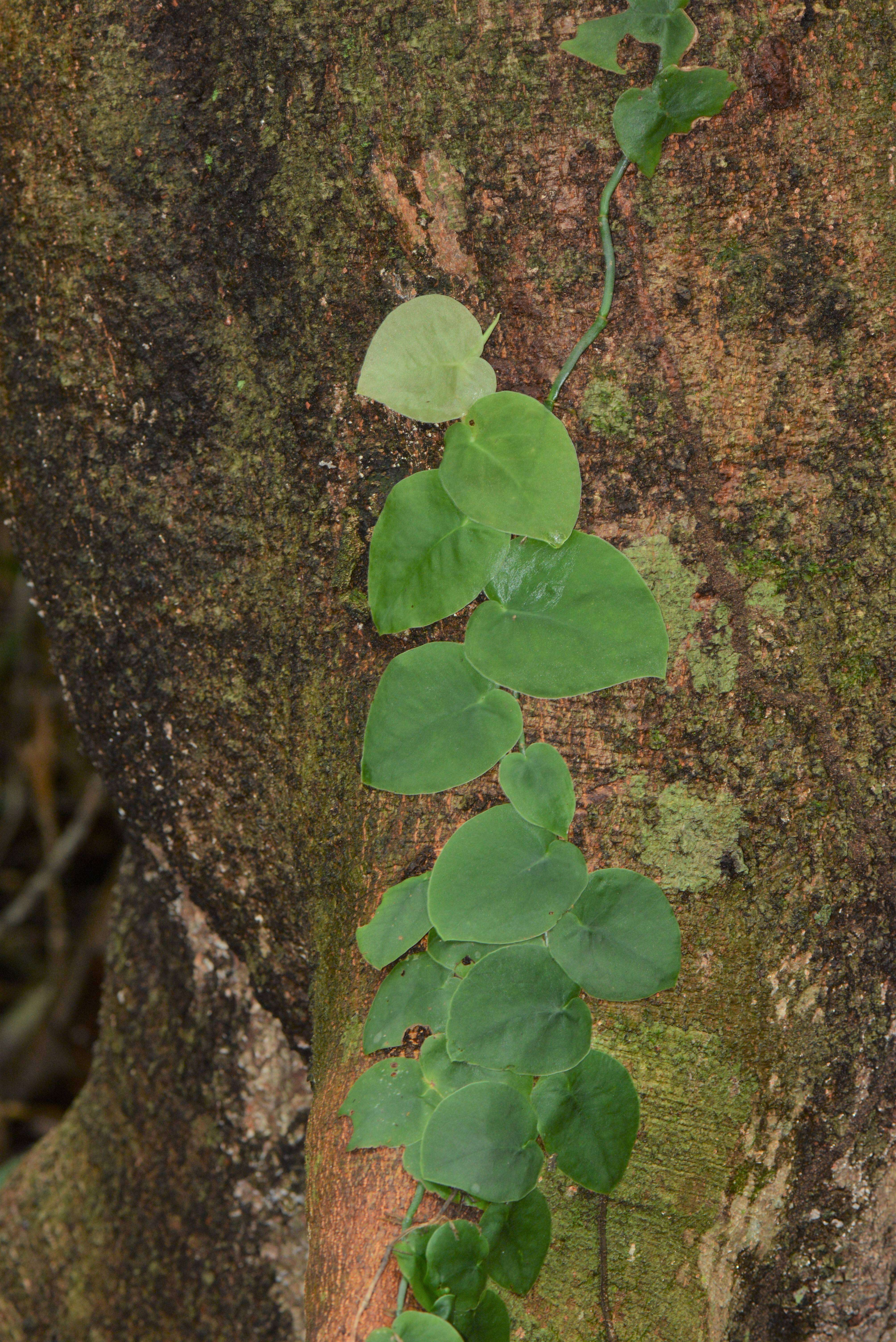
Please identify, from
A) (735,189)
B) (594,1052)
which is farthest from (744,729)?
(735,189)

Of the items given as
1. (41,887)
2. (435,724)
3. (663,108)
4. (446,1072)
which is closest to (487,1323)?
(446,1072)

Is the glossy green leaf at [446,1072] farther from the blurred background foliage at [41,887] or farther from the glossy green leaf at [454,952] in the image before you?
the blurred background foliage at [41,887]

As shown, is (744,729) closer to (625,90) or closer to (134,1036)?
(625,90)

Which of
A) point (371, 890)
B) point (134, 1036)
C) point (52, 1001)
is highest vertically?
point (371, 890)

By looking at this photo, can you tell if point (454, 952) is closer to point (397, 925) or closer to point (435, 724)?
point (397, 925)

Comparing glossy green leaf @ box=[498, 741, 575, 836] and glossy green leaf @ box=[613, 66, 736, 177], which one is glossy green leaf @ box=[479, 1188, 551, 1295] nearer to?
glossy green leaf @ box=[498, 741, 575, 836]
